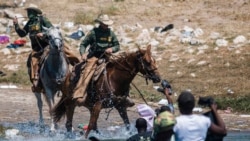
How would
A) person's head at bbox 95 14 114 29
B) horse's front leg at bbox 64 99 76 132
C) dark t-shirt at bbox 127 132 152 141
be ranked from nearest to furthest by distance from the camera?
dark t-shirt at bbox 127 132 152 141
person's head at bbox 95 14 114 29
horse's front leg at bbox 64 99 76 132

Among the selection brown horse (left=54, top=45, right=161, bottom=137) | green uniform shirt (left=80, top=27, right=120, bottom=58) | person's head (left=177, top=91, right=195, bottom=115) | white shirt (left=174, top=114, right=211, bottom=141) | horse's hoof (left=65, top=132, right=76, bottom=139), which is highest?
person's head (left=177, top=91, right=195, bottom=115)

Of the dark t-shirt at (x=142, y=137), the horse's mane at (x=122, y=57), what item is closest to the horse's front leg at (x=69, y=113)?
the horse's mane at (x=122, y=57)

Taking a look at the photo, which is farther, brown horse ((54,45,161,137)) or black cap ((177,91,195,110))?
brown horse ((54,45,161,137))

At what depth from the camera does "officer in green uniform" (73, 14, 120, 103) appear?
48.6 ft

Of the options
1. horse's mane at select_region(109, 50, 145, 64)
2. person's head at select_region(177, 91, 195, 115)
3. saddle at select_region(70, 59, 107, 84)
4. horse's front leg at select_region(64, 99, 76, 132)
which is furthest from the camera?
horse's front leg at select_region(64, 99, 76, 132)

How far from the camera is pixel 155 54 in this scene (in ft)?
78.1

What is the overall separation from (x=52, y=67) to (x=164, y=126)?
8367mm

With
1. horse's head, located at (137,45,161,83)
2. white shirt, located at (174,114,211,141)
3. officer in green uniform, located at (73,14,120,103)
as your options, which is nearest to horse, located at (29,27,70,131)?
officer in green uniform, located at (73,14,120,103)

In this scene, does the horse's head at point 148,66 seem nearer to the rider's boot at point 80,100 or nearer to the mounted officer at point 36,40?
the rider's boot at point 80,100

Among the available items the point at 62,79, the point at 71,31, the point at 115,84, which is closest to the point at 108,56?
the point at 115,84

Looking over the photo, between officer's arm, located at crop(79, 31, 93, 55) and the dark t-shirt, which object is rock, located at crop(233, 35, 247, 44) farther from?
the dark t-shirt

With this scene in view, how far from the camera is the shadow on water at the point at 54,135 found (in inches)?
593

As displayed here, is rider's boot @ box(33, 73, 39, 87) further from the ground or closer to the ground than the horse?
closer to the ground

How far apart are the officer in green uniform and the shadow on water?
0.82m
